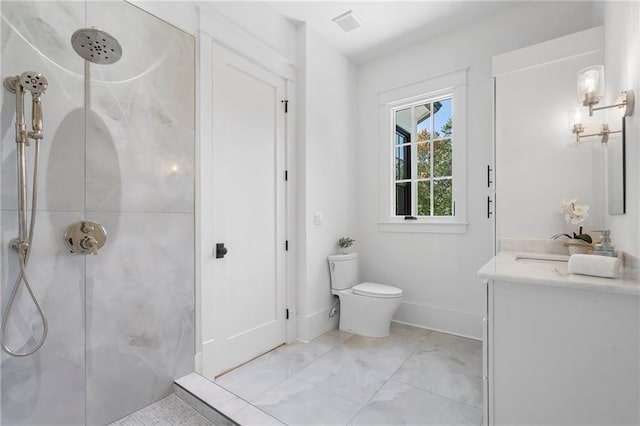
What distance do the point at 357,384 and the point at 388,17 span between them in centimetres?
282

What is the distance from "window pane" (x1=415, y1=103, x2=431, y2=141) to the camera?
3045 millimetres

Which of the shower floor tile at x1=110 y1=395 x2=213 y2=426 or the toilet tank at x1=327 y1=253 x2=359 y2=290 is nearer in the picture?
the shower floor tile at x1=110 y1=395 x2=213 y2=426

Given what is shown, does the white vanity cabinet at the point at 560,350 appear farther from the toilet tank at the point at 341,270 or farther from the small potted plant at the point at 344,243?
the small potted plant at the point at 344,243

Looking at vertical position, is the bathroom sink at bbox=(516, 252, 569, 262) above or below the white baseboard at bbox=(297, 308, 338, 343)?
above

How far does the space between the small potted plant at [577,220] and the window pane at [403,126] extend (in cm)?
157

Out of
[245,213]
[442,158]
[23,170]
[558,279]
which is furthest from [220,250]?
[442,158]

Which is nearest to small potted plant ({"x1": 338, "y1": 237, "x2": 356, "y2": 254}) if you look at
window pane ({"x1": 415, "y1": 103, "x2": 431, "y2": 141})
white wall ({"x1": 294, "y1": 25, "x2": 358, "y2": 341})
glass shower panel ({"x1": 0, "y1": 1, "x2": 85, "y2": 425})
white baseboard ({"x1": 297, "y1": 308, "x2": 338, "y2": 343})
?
white wall ({"x1": 294, "y1": 25, "x2": 358, "y2": 341})

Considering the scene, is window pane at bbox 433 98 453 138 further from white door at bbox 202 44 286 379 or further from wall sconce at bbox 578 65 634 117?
white door at bbox 202 44 286 379

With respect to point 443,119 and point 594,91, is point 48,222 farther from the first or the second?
point 443,119

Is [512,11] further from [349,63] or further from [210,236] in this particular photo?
[210,236]

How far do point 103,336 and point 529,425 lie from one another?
188 cm

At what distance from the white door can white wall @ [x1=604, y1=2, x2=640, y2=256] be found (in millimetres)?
2079

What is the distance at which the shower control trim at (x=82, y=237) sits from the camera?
1.35 meters

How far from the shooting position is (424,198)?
3.05 metres
